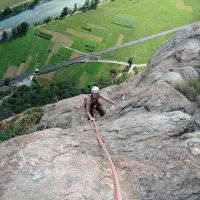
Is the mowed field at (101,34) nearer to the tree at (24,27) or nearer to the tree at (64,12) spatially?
the tree at (24,27)

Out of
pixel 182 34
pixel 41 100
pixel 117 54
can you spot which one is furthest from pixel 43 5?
pixel 182 34

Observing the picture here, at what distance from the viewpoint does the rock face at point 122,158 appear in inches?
610

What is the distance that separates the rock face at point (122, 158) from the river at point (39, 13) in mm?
127434

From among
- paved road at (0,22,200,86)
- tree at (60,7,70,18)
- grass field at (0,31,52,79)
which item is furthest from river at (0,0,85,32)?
paved road at (0,22,200,86)

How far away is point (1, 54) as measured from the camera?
422 ft

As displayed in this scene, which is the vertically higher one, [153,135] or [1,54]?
[153,135]

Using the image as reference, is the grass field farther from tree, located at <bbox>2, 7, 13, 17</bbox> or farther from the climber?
the climber

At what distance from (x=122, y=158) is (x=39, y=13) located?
13708cm

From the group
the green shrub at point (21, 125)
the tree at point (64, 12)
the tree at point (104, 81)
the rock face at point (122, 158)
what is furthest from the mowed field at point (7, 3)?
the rock face at point (122, 158)

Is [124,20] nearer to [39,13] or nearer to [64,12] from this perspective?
[64,12]

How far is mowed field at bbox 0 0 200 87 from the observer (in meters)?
123

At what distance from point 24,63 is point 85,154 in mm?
110818

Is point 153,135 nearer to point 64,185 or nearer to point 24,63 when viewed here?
point 64,185

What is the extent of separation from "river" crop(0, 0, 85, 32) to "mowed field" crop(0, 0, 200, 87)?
28.8 feet
